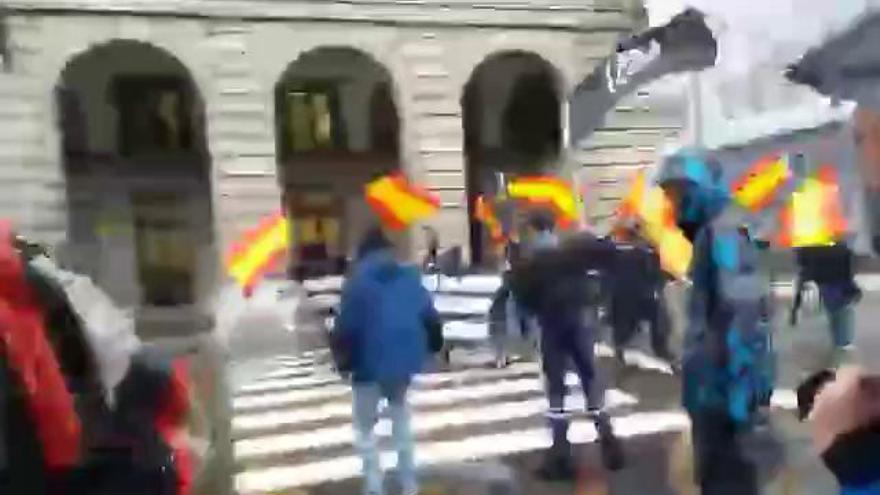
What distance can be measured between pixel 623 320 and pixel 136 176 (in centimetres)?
39

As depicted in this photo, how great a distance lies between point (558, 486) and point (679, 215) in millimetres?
233

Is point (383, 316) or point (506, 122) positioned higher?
point (506, 122)

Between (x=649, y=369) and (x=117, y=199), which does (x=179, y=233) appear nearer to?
(x=117, y=199)

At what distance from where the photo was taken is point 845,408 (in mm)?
864

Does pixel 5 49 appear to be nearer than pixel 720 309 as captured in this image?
Yes

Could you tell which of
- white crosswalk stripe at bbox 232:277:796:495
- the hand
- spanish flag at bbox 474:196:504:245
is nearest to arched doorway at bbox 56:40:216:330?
white crosswalk stripe at bbox 232:277:796:495

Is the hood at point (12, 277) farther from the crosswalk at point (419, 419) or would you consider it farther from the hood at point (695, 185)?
the hood at point (695, 185)

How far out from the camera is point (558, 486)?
976mm

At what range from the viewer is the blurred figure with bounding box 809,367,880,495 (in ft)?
2.73

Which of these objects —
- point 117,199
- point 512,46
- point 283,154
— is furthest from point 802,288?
point 117,199

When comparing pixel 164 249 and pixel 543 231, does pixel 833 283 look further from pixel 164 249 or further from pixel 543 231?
pixel 164 249

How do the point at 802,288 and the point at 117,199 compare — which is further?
the point at 802,288

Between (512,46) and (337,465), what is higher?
(512,46)

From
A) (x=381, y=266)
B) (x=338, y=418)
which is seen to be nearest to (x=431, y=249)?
(x=381, y=266)
